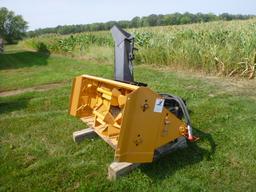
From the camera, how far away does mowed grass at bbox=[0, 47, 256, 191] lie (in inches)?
127

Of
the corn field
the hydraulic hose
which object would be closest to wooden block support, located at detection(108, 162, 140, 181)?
the hydraulic hose

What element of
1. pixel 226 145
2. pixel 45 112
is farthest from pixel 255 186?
pixel 45 112

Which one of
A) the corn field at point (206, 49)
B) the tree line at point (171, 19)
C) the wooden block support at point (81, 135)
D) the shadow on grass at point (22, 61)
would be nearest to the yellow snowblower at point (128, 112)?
the wooden block support at point (81, 135)

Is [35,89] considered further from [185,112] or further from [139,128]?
[139,128]

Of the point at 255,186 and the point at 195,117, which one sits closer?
the point at 255,186

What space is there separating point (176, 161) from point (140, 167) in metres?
0.41

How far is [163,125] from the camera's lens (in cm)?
319

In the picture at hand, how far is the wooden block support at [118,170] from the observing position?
10.8 feet

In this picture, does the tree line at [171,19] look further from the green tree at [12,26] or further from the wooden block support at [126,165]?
the green tree at [12,26]

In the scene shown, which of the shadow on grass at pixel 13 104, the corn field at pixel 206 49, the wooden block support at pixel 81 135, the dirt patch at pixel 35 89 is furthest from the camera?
the dirt patch at pixel 35 89

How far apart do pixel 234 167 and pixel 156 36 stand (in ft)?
26.9

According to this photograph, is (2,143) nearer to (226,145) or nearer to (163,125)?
(163,125)

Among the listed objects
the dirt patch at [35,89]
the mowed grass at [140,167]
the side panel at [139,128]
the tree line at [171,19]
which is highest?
the tree line at [171,19]

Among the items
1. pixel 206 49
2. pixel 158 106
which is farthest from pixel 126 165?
pixel 206 49
